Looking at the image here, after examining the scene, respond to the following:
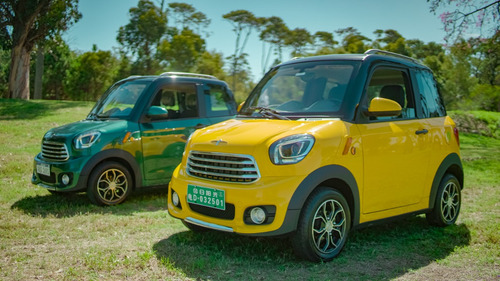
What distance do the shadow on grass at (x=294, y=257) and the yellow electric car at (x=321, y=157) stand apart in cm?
21

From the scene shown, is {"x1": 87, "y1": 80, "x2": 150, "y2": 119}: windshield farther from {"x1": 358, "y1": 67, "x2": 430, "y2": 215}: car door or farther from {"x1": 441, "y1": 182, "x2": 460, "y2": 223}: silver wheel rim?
{"x1": 441, "y1": 182, "x2": 460, "y2": 223}: silver wheel rim

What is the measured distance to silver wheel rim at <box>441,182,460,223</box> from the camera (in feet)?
19.9

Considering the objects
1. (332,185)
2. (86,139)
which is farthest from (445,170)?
(86,139)

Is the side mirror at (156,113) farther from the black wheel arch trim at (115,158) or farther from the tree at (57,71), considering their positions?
the tree at (57,71)

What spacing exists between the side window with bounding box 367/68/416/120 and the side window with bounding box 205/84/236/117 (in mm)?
3287

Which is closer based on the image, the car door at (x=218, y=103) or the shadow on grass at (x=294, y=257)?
the shadow on grass at (x=294, y=257)

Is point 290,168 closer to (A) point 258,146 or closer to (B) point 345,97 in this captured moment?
(A) point 258,146

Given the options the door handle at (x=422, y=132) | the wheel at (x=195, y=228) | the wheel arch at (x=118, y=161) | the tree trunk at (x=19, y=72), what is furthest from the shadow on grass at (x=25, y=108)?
the door handle at (x=422, y=132)

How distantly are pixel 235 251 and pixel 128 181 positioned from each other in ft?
10.1

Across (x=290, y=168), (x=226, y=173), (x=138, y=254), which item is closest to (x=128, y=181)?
(x=138, y=254)

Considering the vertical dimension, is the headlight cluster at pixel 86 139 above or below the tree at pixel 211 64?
below

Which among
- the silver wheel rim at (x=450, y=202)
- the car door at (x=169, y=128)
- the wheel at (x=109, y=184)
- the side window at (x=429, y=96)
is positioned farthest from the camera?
the car door at (x=169, y=128)

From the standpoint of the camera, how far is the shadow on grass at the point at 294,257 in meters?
4.20

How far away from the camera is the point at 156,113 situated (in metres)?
7.43
